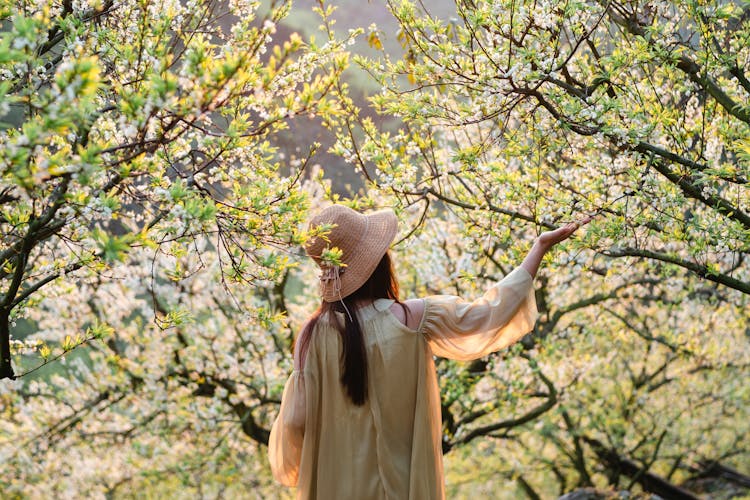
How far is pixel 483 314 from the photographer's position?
8.46ft

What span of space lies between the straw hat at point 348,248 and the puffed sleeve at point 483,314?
0.24 m

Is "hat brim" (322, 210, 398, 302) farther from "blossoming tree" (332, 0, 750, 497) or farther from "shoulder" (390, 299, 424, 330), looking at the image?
"blossoming tree" (332, 0, 750, 497)

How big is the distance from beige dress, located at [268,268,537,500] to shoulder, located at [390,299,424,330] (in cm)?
2

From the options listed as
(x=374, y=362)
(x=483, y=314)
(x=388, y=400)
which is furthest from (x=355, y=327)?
(x=483, y=314)

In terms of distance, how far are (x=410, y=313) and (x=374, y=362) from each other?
0.21 metres

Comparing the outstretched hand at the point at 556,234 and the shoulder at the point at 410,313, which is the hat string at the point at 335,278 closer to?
the shoulder at the point at 410,313

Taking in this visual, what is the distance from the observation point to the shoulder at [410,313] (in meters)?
2.58

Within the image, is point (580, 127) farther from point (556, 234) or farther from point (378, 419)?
point (378, 419)

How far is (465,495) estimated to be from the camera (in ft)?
47.0

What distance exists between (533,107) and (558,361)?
14.9ft

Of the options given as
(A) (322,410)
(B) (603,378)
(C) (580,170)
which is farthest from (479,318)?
(B) (603,378)

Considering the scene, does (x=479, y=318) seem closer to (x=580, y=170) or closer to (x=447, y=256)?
(x=580, y=170)

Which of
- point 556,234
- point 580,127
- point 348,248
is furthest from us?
point 580,127

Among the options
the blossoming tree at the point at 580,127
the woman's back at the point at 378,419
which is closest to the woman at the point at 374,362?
the woman's back at the point at 378,419
